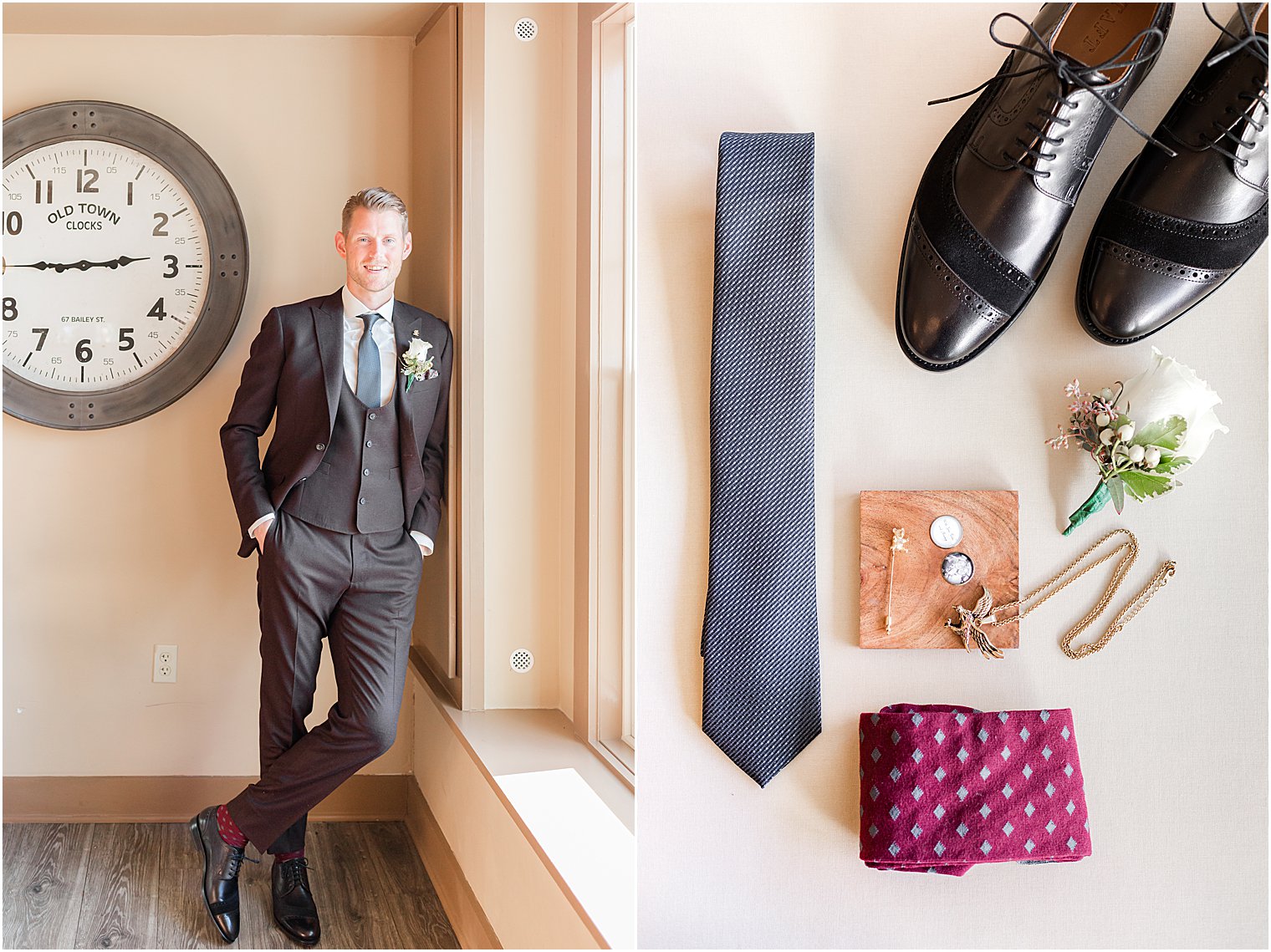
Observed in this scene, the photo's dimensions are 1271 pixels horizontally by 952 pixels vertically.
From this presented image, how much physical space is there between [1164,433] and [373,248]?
1.54m

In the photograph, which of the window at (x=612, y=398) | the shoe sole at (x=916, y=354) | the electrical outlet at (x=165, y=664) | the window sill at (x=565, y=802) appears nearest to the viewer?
the shoe sole at (x=916, y=354)

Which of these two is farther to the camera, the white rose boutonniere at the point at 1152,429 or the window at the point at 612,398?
the window at the point at 612,398

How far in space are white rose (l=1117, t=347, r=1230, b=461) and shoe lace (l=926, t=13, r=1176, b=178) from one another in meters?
0.23

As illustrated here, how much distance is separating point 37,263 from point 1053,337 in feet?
7.88

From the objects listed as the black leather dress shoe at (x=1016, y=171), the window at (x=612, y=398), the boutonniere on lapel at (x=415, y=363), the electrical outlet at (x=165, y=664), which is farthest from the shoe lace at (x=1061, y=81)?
the electrical outlet at (x=165, y=664)

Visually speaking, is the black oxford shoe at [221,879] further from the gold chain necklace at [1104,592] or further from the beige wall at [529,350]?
the gold chain necklace at [1104,592]

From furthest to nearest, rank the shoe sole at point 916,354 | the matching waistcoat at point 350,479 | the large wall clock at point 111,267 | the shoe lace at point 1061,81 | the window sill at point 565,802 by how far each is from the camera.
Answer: the large wall clock at point 111,267
the matching waistcoat at point 350,479
the window sill at point 565,802
the shoe sole at point 916,354
the shoe lace at point 1061,81

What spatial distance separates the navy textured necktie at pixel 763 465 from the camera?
1071mm

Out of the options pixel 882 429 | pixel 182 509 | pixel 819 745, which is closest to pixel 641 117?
pixel 882 429

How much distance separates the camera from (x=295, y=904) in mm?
2008

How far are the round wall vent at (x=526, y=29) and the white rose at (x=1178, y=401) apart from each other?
148cm

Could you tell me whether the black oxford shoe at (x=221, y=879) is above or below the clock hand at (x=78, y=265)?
below

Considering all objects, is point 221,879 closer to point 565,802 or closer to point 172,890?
point 172,890

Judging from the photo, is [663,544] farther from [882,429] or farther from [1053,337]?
[1053,337]
